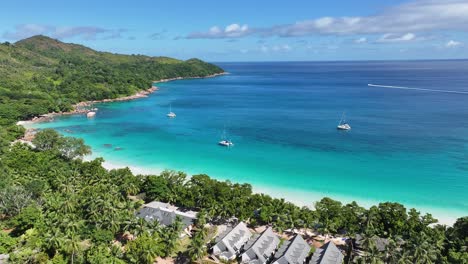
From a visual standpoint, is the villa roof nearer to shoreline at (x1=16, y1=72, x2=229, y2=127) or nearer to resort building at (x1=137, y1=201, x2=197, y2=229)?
resort building at (x1=137, y1=201, x2=197, y2=229)

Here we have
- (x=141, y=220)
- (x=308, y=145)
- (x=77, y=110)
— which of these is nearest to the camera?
(x=141, y=220)

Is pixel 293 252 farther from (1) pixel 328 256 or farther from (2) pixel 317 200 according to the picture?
(2) pixel 317 200

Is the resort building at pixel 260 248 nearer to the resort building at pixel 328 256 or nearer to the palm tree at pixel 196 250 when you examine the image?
the resort building at pixel 328 256

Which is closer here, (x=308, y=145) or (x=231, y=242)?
(x=231, y=242)

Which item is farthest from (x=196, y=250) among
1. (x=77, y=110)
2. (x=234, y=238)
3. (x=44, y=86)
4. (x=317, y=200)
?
(x=44, y=86)

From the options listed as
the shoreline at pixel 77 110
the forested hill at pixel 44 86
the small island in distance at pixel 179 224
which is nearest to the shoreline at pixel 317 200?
the small island in distance at pixel 179 224
